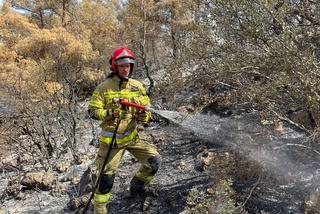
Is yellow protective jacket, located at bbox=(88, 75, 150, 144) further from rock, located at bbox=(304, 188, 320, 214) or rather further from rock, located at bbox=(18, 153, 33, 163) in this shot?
rock, located at bbox=(18, 153, 33, 163)

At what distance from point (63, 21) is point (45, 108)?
13.7 meters

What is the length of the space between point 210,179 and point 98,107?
2.07 metres

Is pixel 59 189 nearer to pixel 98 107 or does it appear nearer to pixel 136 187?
pixel 136 187

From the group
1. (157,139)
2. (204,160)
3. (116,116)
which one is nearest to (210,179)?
(204,160)

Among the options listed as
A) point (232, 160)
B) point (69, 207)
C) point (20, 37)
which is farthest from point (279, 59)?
point (20, 37)

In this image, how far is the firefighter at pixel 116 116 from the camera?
164 inches

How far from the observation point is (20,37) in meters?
17.2

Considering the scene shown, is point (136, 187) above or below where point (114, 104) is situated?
below

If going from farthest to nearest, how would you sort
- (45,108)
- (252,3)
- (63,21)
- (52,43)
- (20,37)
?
(63,21), (20,37), (52,43), (45,108), (252,3)

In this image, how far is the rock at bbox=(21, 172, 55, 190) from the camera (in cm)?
620

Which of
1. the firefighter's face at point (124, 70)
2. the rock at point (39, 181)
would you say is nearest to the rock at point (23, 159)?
the rock at point (39, 181)

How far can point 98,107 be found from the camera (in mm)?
4207

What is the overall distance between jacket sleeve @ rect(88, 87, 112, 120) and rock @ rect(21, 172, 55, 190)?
271cm

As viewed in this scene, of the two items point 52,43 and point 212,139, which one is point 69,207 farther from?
point 52,43
